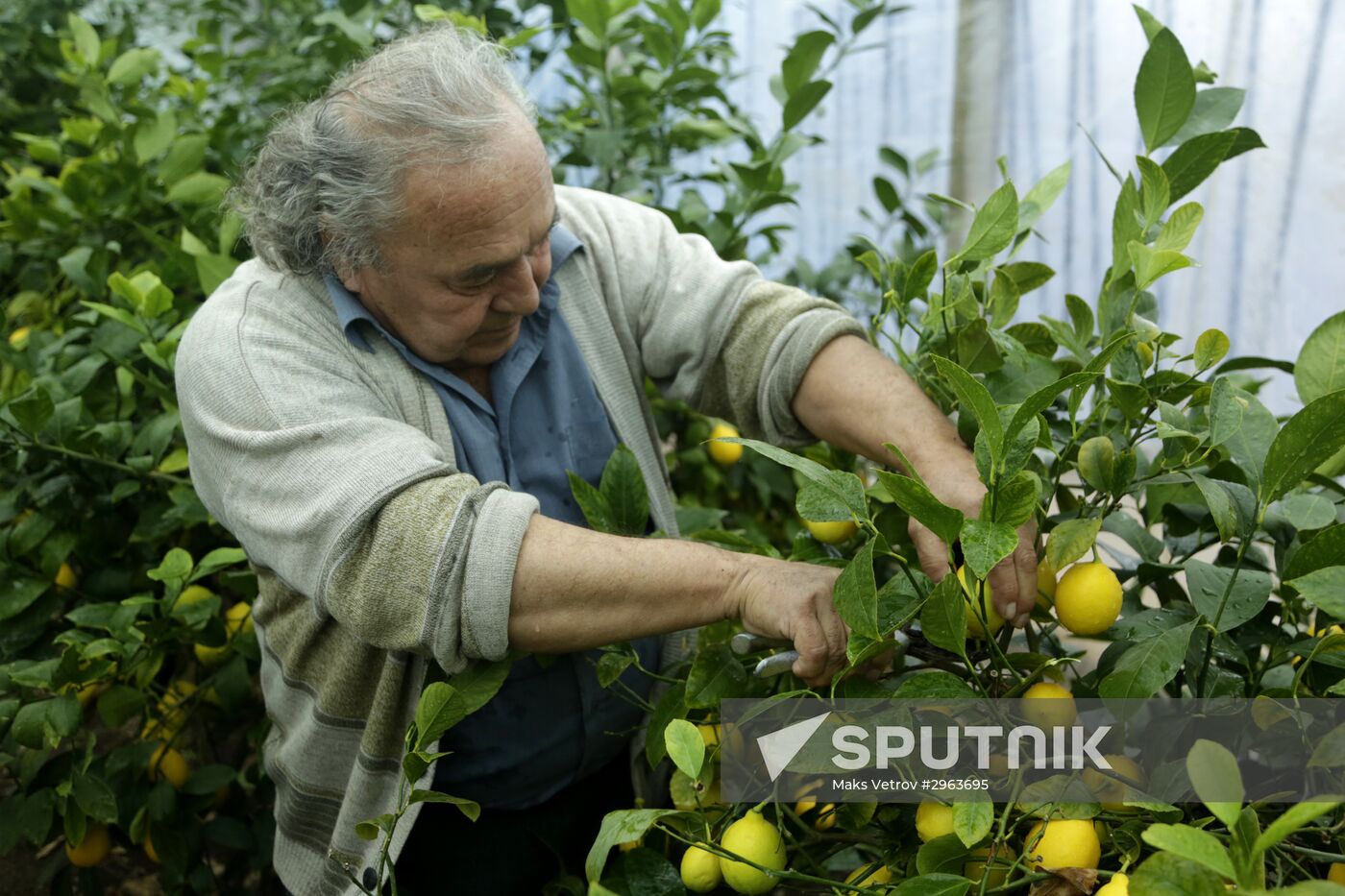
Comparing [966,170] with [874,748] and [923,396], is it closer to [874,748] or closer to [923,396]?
[923,396]

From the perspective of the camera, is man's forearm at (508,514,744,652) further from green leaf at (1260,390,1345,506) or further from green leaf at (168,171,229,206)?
green leaf at (168,171,229,206)

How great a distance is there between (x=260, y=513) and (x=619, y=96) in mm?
1061

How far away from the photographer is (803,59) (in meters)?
1.48

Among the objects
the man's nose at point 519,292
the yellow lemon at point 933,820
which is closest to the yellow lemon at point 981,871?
the yellow lemon at point 933,820

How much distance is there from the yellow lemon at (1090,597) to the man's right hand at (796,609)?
0.52 feet

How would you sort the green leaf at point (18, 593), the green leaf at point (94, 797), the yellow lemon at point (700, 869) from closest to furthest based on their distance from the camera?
the yellow lemon at point (700, 869)
the green leaf at point (94, 797)
the green leaf at point (18, 593)

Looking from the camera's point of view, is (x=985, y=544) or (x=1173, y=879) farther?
(x=985, y=544)

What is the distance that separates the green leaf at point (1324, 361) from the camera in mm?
781

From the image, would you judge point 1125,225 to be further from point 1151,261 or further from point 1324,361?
point 1324,361

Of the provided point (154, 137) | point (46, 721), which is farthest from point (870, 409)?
point (154, 137)

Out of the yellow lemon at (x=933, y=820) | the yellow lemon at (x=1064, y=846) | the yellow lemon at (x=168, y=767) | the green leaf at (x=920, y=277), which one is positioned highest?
the green leaf at (x=920, y=277)

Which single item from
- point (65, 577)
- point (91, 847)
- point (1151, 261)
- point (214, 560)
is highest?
point (1151, 261)

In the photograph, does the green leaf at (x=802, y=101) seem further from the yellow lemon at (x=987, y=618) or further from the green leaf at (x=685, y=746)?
the green leaf at (x=685, y=746)

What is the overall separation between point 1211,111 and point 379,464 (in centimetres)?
77
